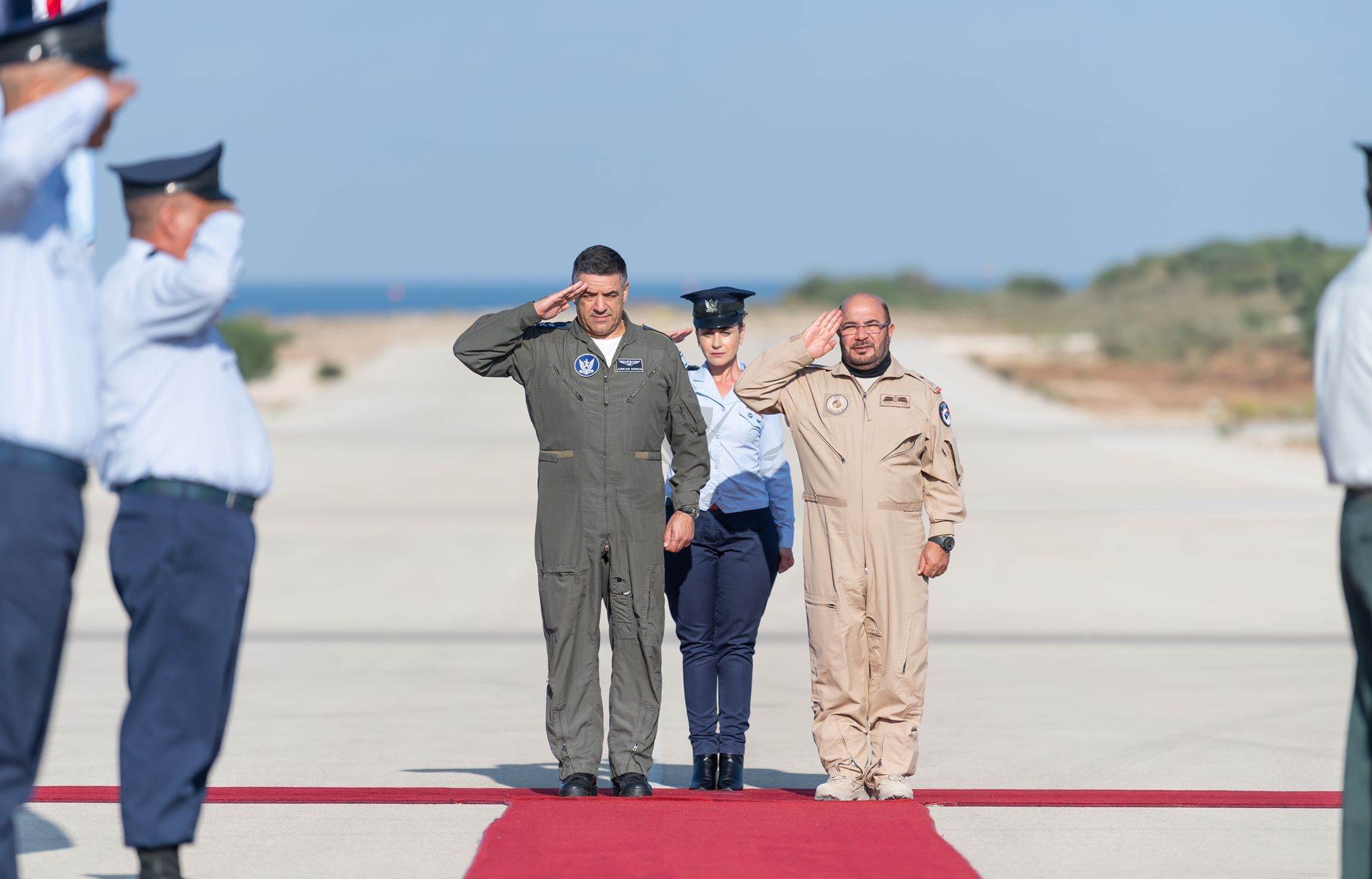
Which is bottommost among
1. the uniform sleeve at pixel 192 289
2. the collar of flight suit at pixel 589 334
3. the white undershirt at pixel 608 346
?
the white undershirt at pixel 608 346

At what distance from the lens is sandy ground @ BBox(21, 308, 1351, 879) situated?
6008 millimetres

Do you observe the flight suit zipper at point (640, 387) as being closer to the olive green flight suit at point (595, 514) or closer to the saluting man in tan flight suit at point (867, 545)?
the olive green flight suit at point (595, 514)

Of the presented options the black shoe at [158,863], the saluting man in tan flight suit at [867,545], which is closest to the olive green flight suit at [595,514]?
the saluting man in tan flight suit at [867,545]

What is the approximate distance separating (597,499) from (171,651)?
2.25m

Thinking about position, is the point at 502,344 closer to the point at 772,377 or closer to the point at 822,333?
the point at 772,377

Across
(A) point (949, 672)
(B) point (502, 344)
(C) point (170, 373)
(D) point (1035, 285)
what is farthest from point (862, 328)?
(D) point (1035, 285)

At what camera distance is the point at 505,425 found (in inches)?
1190

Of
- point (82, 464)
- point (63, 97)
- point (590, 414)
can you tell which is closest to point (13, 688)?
point (82, 464)

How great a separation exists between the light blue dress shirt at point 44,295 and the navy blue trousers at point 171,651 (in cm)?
47

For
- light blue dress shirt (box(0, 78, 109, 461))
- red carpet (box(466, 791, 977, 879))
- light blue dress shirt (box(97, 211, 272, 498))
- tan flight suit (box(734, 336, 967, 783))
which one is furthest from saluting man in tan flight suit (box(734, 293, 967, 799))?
light blue dress shirt (box(0, 78, 109, 461))

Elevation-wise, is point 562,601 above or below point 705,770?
above

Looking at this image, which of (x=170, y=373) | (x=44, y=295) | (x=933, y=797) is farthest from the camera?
(x=933, y=797)

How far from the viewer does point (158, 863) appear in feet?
15.5

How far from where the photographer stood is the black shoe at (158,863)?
472 cm
